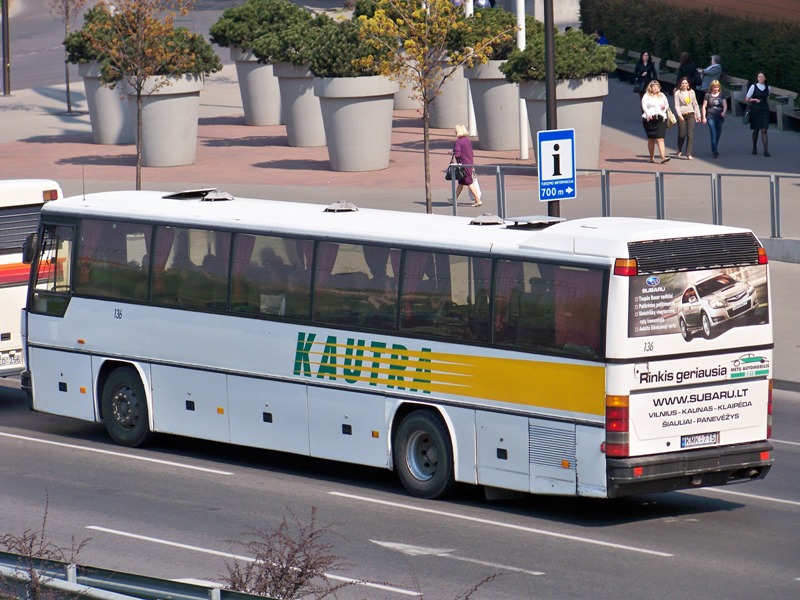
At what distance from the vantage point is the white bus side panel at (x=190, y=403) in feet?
49.4

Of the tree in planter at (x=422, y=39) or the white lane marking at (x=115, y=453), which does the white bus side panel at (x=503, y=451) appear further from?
the tree in planter at (x=422, y=39)

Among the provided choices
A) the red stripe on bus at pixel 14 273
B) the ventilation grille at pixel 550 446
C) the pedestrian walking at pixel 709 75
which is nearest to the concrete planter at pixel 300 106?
the pedestrian walking at pixel 709 75

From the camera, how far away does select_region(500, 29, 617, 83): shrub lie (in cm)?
3128

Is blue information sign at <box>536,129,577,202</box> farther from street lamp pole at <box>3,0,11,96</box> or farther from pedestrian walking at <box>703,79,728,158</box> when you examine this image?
street lamp pole at <box>3,0,11,96</box>

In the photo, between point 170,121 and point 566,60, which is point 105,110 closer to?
point 170,121

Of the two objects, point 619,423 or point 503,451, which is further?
point 503,451

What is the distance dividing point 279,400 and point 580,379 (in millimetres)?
3497

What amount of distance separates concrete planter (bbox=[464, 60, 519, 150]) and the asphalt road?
20632 millimetres

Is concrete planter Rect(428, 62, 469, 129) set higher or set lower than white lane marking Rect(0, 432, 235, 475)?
higher

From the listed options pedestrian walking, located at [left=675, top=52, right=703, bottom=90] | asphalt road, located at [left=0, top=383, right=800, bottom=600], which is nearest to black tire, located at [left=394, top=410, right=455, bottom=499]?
asphalt road, located at [left=0, top=383, right=800, bottom=600]

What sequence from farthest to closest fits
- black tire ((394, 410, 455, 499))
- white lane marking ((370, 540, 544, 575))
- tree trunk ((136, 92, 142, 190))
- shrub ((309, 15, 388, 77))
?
shrub ((309, 15, 388, 77))
tree trunk ((136, 92, 142, 190))
black tire ((394, 410, 455, 499))
white lane marking ((370, 540, 544, 575))

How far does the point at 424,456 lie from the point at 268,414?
1.82 meters

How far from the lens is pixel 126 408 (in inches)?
630

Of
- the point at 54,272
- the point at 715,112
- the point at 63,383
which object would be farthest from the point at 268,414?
the point at 715,112
